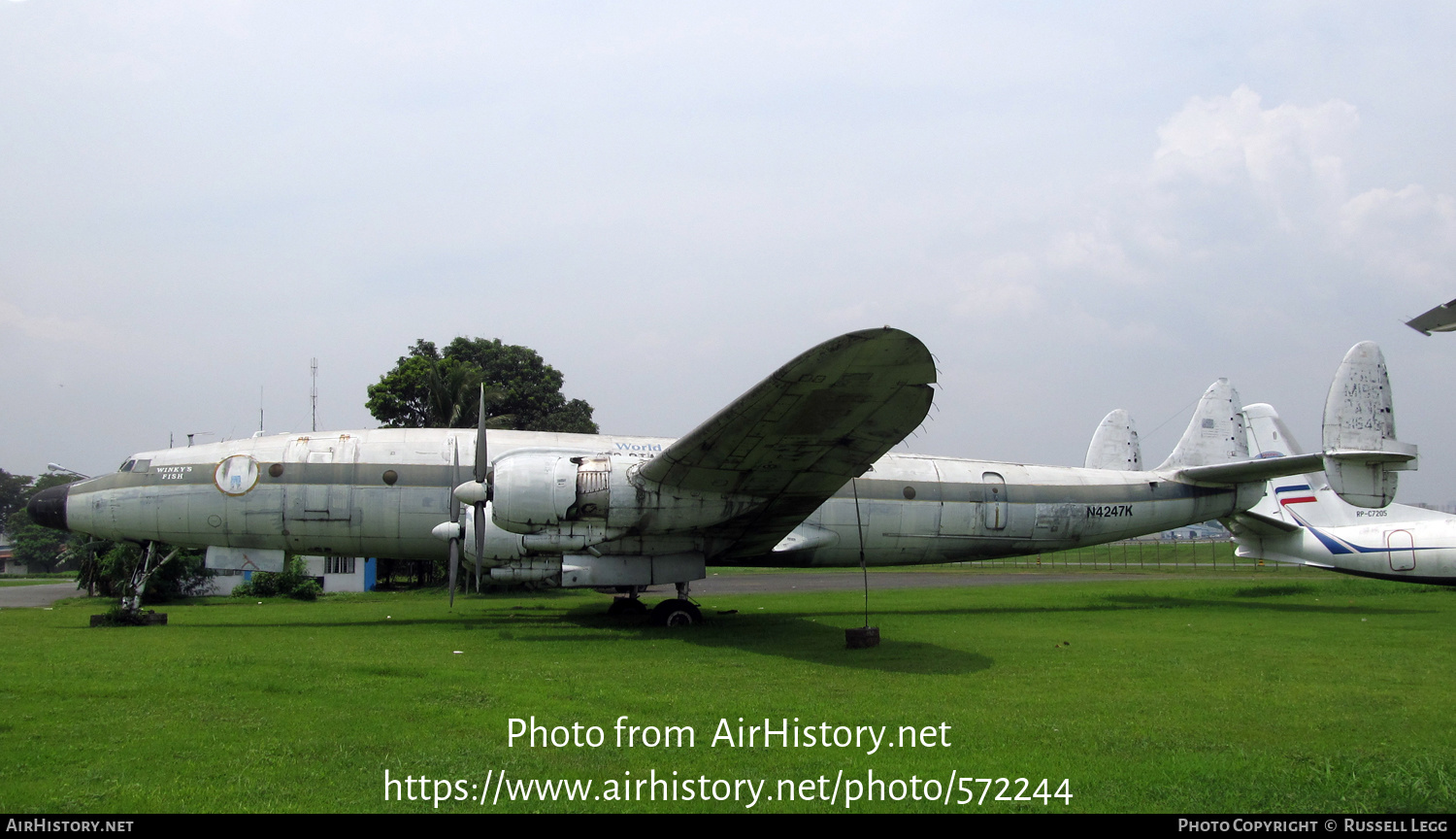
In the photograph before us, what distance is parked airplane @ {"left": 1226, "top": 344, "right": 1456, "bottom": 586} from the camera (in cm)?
1855

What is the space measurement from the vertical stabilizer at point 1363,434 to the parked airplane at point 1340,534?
5.00 meters

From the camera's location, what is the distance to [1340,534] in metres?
19.4

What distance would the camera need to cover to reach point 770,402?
9516 millimetres

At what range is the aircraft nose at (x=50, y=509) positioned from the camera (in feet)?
47.7

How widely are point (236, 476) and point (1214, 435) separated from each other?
758 inches

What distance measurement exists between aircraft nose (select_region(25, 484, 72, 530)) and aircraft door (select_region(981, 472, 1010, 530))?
16.4 m

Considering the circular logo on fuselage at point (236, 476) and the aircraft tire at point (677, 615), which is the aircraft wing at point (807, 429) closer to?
the aircraft tire at point (677, 615)

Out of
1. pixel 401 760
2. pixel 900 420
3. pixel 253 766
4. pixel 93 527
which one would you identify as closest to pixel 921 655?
pixel 900 420

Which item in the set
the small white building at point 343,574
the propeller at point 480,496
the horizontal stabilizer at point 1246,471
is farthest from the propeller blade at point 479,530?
the small white building at point 343,574

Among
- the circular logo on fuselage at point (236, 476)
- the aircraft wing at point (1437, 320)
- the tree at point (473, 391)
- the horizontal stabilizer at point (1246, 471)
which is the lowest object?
the horizontal stabilizer at point (1246, 471)

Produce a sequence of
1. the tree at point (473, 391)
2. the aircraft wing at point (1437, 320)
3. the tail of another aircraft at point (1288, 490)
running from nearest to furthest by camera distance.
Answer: the aircraft wing at point (1437, 320)
the tail of another aircraft at point (1288, 490)
the tree at point (473, 391)

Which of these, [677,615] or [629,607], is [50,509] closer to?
[629,607]

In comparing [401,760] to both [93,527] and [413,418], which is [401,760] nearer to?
[93,527]

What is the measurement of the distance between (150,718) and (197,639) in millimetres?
6228
